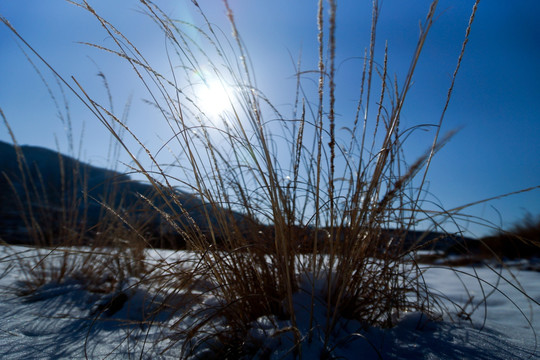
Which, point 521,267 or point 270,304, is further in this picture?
point 521,267

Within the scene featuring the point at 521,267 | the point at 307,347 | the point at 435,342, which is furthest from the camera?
the point at 521,267

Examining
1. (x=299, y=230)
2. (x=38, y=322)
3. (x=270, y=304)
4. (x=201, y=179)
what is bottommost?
(x=38, y=322)

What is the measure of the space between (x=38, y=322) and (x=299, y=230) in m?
0.89

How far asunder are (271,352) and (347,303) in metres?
0.27

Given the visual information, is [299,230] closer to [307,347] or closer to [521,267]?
[307,347]

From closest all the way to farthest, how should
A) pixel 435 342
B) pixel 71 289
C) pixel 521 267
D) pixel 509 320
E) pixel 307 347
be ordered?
pixel 307 347 < pixel 435 342 < pixel 509 320 < pixel 71 289 < pixel 521 267

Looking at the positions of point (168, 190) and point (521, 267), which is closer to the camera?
point (168, 190)

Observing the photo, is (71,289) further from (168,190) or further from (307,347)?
(307,347)

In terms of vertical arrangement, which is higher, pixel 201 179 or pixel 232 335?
pixel 201 179

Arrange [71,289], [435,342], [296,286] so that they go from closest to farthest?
[435,342]
[296,286]
[71,289]

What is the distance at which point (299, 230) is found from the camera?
1.00 meters

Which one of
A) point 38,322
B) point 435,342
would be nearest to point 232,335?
point 435,342

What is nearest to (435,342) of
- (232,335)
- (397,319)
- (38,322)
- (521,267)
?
(397,319)

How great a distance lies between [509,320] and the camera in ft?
3.69
